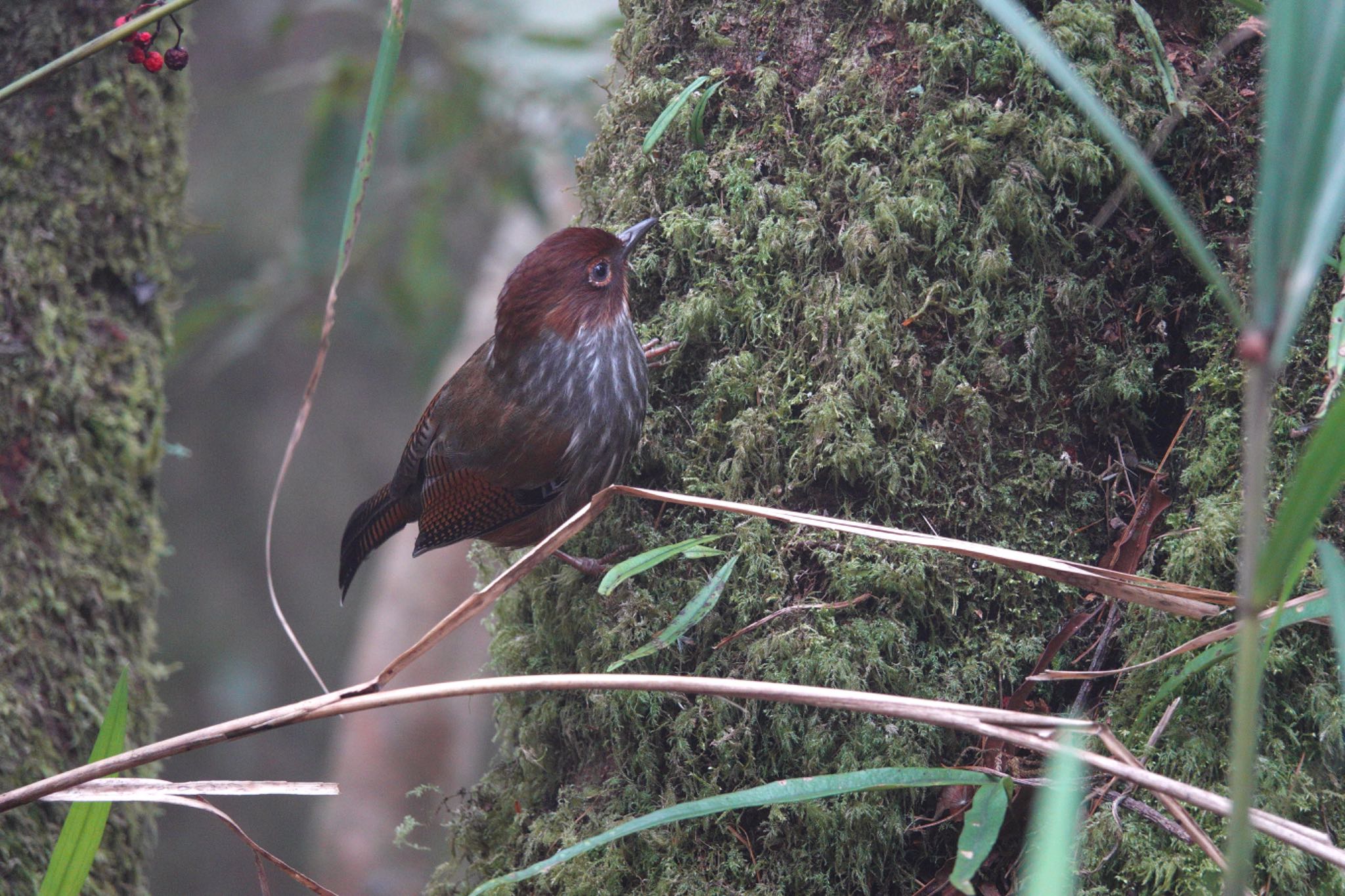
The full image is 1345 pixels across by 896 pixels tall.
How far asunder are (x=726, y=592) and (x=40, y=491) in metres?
1.99

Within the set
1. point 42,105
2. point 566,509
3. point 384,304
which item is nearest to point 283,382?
point 384,304

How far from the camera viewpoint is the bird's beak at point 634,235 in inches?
92.7

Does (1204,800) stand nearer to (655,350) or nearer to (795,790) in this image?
(795,790)

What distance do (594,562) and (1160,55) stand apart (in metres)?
1.52

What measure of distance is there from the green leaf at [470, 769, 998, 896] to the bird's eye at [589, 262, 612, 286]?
1526 mm

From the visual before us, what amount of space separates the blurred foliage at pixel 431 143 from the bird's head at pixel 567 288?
2265 mm

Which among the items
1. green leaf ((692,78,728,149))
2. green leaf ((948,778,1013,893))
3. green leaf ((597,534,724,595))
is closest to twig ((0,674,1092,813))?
green leaf ((948,778,1013,893))

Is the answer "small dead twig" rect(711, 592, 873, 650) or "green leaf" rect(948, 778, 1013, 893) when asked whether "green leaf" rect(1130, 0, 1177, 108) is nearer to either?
"small dead twig" rect(711, 592, 873, 650)

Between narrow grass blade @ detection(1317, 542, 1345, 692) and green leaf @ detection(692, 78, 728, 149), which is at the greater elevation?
green leaf @ detection(692, 78, 728, 149)

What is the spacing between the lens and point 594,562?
2.25 m

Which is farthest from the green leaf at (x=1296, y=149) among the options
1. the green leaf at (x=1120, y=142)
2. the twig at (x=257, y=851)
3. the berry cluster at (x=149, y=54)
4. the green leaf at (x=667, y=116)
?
the berry cluster at (x=149, y=54)

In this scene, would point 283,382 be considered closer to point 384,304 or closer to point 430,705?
point 384,304

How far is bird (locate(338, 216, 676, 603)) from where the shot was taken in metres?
2.61

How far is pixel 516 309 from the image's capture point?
112 inches
